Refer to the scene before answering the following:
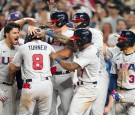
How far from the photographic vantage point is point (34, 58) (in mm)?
9141

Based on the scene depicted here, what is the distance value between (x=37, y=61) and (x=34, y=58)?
68mm

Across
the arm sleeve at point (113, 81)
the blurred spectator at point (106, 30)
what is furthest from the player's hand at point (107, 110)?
the blurred spectator at point (106, 30)

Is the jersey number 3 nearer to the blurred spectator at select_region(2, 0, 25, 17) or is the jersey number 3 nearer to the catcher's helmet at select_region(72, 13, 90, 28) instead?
the catcher's helmet at select_region(72, 13, 90, 28)

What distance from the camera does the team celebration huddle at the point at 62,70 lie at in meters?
9.16

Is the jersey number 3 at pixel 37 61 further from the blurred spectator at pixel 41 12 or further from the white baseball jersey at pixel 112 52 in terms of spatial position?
the blurred spectator at pixel 41 12

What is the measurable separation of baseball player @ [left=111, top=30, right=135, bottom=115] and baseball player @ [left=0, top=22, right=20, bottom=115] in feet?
5.75

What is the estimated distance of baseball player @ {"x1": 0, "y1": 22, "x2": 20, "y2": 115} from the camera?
9586mm

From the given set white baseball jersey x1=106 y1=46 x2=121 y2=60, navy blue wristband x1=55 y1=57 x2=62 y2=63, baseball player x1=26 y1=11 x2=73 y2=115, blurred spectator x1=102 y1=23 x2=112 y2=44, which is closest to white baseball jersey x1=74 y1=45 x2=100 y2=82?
navy blue wristband x1=55 y1=57 x2=62 y2=63

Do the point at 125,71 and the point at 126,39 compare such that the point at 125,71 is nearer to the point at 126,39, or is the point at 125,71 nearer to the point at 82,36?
the point at 126,39

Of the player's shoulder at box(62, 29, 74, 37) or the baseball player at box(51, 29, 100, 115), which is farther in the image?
the player's shoulder at box(62, 29, 74, 37)

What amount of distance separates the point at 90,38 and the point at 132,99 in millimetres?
1272

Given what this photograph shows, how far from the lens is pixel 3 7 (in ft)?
55.0

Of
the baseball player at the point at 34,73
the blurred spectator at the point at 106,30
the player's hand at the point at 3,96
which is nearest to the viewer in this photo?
the baseball player at the point at 34,73

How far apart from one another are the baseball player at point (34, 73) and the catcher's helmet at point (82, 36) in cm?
45
